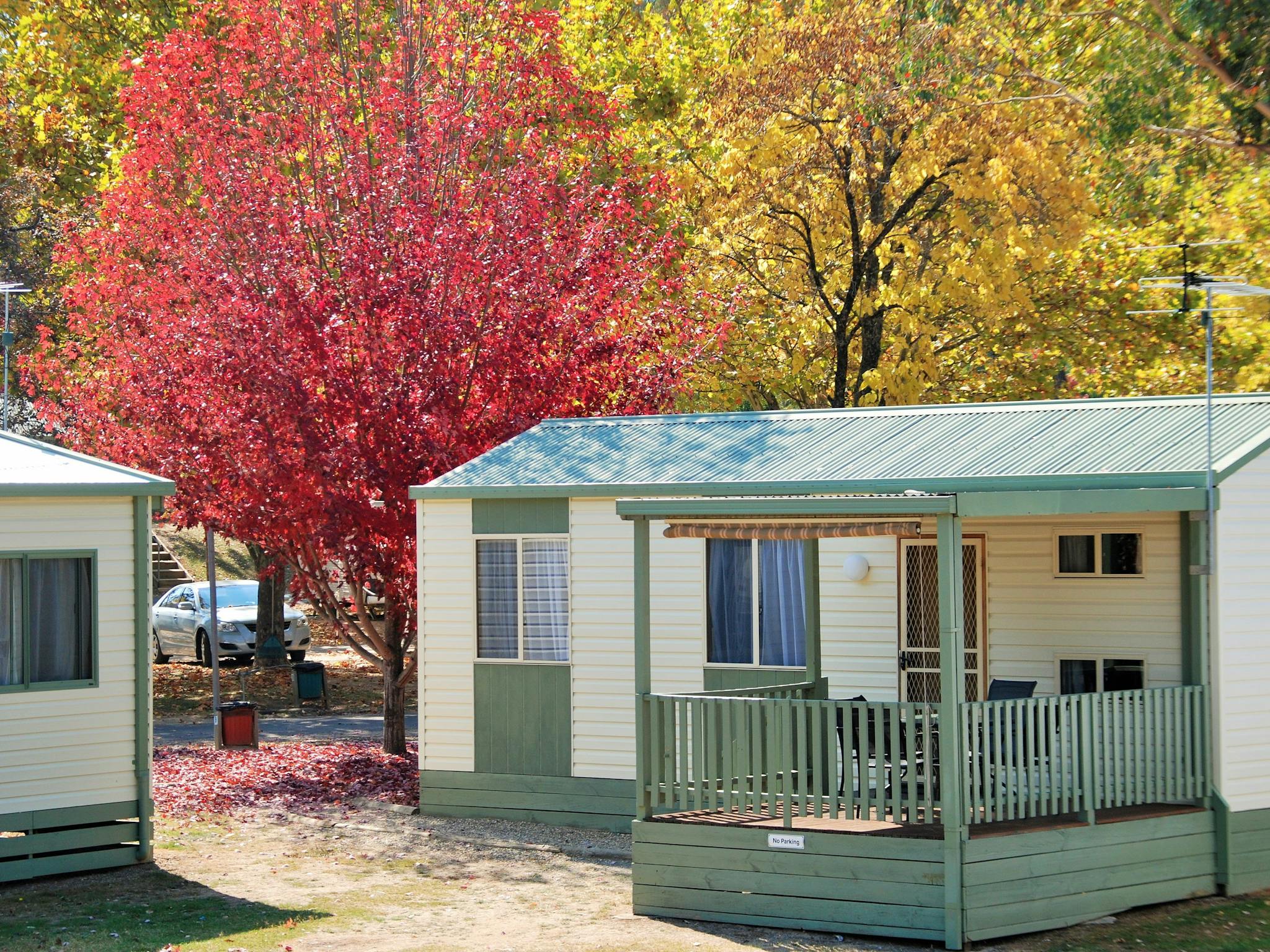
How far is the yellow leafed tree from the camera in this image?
698 inches

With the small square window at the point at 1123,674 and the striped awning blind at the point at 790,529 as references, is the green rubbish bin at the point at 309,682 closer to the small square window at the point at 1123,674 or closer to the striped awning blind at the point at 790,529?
the striped awning blind at the point at 790,529

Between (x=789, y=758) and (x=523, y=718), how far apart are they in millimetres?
4168

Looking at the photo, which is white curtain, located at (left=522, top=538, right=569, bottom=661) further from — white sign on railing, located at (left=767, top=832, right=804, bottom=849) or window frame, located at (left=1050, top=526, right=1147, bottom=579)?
window frame, located at (left=1050, top=526, right=1147, bottom=579)

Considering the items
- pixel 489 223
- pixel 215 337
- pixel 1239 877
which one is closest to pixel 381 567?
pixel 215 337

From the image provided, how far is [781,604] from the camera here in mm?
12602

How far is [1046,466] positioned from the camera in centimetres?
1074

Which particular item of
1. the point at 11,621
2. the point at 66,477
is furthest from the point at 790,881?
the point at 66,477

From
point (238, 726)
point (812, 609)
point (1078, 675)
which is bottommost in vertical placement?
point (238, 726)

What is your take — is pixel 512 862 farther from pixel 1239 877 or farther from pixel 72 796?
pixel 1239 877

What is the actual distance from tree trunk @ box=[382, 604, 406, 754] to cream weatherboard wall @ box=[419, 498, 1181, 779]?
8.63 feet

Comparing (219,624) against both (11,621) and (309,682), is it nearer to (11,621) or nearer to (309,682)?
(309,682)

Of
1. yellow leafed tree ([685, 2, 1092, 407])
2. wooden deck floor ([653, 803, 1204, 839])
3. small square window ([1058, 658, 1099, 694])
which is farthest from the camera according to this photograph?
yellow leafed tree ([685, 2, 1092, 407])

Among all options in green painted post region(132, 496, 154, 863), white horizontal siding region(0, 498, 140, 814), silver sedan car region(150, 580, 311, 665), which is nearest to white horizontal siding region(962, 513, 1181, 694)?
green painted post region(132, 496, 154, 863)

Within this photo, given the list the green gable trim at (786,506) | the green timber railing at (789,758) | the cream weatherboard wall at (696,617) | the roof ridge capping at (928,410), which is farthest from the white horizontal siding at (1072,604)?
the green gable trim at (786,506)
